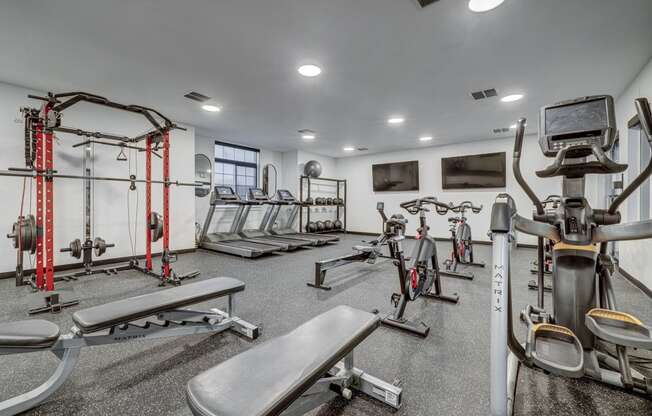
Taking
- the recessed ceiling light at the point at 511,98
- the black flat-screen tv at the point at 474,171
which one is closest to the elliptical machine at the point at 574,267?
the recessed ceiling light at the point at 511,98

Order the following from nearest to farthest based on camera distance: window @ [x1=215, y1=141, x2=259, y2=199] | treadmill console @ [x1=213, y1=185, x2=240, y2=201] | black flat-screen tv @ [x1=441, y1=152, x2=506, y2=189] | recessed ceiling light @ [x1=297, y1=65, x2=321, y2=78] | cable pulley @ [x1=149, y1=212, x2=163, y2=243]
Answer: recessed ceiling light @ [x1=297, y1=65, x2=321, y2=78] → cable pulley @ [x1=149, y1=212, x2=163, y2=243] → treadmill console @ [x1=213, y1=185, x2=240, y2=201] → black flat-screen tv @ [x1=441, y1=152, x2=506, y2=189] → window @ [x1=215, y1=141, x2=259, y2=199]

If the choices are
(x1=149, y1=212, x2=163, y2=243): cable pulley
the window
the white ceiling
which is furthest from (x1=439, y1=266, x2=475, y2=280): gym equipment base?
the window

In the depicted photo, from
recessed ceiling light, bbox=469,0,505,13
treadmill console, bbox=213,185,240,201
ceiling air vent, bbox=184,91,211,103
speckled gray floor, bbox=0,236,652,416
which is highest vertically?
ceiling air vent, bbox=184,91,211,103

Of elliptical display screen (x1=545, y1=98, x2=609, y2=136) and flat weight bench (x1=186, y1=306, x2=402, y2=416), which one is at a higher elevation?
elliptical display screen (x1=545, y1=98, x2=609, y2=136)

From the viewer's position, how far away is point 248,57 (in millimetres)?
2973

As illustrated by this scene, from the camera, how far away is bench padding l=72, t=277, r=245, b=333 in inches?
60.1

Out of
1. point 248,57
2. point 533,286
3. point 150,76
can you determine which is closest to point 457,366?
point 533,286

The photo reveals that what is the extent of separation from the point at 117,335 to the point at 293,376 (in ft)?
4.53

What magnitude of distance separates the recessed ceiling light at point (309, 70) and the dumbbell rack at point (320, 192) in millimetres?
4758

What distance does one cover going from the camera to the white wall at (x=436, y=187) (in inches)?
250

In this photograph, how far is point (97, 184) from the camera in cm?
443

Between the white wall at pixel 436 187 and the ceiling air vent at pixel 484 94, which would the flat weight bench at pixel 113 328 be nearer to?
the ceiling air vent at pixel 484 94

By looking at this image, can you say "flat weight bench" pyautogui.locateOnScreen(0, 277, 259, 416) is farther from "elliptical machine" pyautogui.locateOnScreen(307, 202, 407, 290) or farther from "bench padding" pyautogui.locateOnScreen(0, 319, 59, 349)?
"elliptical machine" pyautogui.locateOnScreen(307, 202, 407, 290)

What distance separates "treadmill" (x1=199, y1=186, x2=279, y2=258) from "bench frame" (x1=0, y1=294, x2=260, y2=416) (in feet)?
9.42
